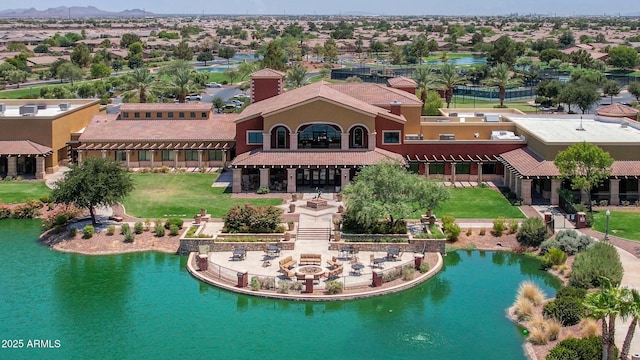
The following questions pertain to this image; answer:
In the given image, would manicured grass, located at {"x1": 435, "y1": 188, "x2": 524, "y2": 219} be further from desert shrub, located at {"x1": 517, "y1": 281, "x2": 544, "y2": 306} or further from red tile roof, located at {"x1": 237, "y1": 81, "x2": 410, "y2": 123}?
desert shrub, located at {"x1": 517, "y1": 281, "x2": 544, "y2": 306}

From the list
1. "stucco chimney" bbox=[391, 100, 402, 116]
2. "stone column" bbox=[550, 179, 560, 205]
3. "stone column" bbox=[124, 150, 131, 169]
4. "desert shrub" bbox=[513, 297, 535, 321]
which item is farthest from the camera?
"stone column" bbox=[124, 150, 131, 169]

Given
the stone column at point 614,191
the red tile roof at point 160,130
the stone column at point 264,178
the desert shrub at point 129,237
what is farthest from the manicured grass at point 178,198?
the stone column at point 614,191

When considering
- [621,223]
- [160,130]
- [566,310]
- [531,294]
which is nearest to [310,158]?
[160,130]

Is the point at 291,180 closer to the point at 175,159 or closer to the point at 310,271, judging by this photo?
the point at 175,159

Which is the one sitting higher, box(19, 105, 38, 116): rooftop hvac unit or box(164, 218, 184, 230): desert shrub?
box(19, 105, 38, 116): rooftop hvac unit

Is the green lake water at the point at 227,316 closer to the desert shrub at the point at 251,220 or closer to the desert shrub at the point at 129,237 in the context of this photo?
the desert shrub at the point at 129,237

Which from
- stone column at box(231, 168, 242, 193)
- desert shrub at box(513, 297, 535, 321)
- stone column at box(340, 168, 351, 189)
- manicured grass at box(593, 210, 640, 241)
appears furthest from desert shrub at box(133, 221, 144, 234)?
manicured grass at box(593, 210, 640, 241)

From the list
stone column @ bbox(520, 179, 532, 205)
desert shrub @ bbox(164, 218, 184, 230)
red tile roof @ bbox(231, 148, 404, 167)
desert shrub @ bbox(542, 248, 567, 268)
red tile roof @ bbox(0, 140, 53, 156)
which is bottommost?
desert shrub @ bbox(542, 248, 567, 268)
